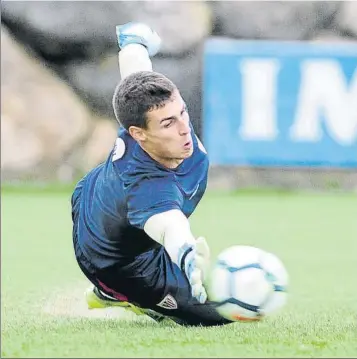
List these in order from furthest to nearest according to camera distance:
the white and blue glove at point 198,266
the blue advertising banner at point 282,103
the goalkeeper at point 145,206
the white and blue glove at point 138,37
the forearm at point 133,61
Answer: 1. the blue advertising banner at point 282,103
2. the white and blue glove at point 138,37
3. the forearm at point 133,61
4. the goalkeeper at point 145,206
5. the white and blue glove at point 198,266

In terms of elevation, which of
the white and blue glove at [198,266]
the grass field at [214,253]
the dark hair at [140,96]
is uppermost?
the dark hair at [140,96]

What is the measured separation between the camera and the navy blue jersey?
9.87ft

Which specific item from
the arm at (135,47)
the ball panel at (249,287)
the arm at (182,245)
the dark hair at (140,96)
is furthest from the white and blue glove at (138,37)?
the ball panel at (249,287)

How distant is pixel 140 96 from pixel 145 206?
32 centimetres

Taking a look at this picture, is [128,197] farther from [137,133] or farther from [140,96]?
[140,96]

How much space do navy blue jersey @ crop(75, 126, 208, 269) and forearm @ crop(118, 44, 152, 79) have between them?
14.2 inches

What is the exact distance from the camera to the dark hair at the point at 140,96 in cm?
299

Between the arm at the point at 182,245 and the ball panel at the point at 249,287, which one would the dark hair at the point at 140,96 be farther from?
the ball panel at the point at 249,287

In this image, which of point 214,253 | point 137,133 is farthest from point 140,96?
point 214,253

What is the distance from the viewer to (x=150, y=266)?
3307 mm

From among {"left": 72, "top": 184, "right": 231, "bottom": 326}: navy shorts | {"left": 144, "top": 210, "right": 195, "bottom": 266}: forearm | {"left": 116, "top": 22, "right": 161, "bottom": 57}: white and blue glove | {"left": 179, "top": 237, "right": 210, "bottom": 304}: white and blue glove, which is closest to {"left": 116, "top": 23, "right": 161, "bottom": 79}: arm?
{"left": 116, "top": 22, "right": 161, "bottom": 57}: white and blue glove

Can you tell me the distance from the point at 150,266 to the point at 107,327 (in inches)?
9.3

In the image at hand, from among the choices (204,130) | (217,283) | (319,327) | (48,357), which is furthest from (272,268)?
(204,130)

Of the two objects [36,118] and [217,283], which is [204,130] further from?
[217,283]
